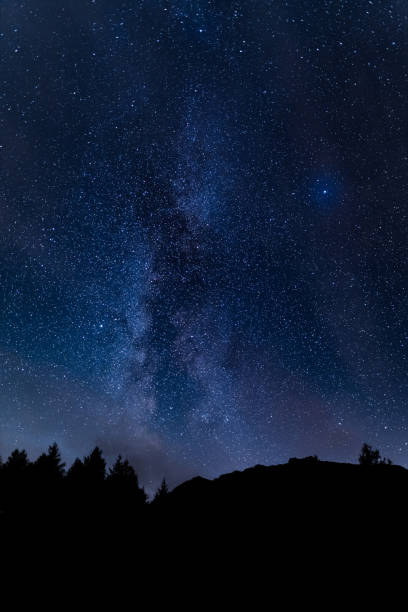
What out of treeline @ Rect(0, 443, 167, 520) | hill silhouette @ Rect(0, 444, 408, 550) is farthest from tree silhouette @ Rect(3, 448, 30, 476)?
hill silhouette @ Rect(0, 444, 408, 550)

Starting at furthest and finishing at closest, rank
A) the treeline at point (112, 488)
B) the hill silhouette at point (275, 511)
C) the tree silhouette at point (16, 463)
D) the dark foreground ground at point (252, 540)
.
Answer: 1. the tree silhouette at point (16, 463)
2. the treeline at point (112, 488)
3. the hill silhouette at point (275, 511)
4. the dark foreground ground at point (252, 540)

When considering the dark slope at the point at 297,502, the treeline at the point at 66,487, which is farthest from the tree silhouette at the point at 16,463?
the dark slope at the point at 297,502

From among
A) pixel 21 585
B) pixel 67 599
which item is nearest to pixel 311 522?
pixel 67 599

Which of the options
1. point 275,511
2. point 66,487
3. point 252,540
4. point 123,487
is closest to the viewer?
point 252,540

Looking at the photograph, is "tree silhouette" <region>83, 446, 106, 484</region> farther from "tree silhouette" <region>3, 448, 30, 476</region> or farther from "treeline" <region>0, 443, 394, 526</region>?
"tree silhouette" <region>3, 448, 30, 476</region>

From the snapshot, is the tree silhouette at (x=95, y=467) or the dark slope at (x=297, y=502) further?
the tree silhouette at (x=95, y=467)

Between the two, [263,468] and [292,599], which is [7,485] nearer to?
[263,468]

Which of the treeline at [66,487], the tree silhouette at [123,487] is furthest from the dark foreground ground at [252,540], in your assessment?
the tree silhouette at [123,487]

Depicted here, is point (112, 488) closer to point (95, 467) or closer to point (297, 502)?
point (95, 467)

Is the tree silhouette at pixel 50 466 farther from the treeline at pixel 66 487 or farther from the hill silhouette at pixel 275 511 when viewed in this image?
the hill silhouette at pixel 275 511

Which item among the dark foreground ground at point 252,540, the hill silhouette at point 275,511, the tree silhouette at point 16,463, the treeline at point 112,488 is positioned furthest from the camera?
the tree silhouette at point 16,463

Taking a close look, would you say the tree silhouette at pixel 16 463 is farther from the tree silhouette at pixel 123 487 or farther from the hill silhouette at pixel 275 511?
the hill silhouette at pixel 275 511

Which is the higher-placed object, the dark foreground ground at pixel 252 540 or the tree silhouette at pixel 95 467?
the tree silhouette at pixel 95 467

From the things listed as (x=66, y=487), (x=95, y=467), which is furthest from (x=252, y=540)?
(x=95, y=467)
